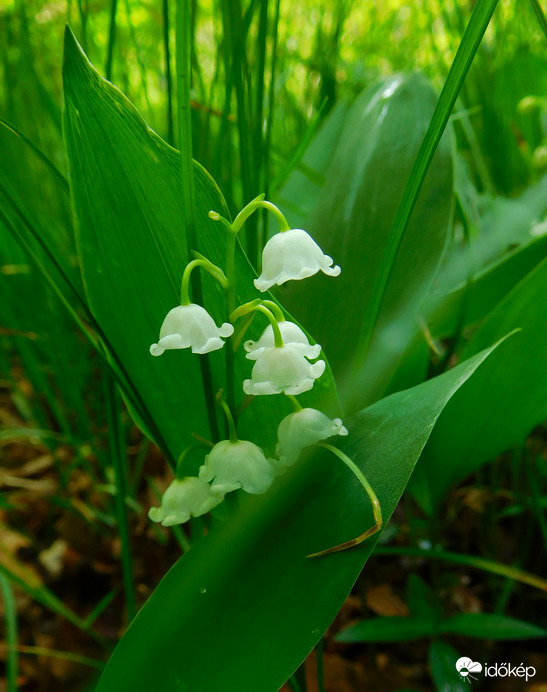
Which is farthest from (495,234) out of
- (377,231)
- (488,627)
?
(488,627)

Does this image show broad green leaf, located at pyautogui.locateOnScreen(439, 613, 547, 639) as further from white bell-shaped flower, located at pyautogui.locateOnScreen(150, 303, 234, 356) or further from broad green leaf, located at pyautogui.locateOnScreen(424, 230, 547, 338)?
white bell-shaped flower, located at pyautogui.locateOnScreen(150, 303, 234, 356)

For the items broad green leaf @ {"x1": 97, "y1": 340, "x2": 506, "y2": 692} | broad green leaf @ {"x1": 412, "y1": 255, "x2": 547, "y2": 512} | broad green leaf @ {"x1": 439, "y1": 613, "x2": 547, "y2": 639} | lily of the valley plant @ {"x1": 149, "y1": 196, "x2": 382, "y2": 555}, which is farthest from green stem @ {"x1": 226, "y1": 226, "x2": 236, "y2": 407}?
broad green leaf @ {"x1": 439, "y1": 613, "x2": 547, "y2": 639}

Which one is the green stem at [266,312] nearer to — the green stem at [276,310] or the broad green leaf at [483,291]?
the green stem at [276,310]

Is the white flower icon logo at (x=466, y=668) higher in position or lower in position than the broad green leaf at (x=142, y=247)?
lower

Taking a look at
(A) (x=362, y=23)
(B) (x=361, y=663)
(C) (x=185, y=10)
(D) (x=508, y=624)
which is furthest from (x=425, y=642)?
(A) (x=362, y=23)

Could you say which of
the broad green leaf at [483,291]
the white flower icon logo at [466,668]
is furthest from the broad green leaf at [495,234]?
the white flower icon logo at [466,668]

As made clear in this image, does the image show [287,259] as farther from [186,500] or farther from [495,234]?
[495,234]
